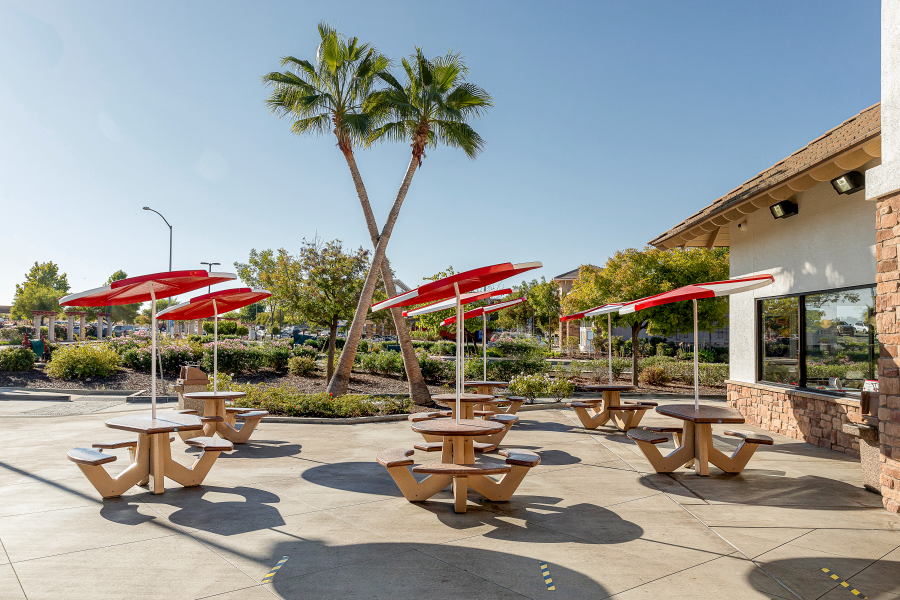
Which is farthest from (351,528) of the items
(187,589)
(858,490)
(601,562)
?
(858,490)

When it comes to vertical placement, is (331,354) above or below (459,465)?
above

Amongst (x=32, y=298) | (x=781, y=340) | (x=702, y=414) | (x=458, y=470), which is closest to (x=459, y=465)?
Result: (x=458, y=470)

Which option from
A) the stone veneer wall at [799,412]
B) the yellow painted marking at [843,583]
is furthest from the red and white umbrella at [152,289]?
the stone veneer wall at [799,412]

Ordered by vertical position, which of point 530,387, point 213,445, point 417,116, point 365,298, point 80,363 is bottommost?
point 530,387

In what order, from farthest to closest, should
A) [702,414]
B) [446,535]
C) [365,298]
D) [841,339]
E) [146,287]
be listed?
1. [365,298]
2. [841,339]
3. [702,414]
4. [146,287]
5. [446,535]

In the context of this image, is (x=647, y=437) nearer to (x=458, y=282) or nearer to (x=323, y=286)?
(x=458, y=282)

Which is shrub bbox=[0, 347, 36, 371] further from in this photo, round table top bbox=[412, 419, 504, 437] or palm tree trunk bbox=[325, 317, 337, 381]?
round table top bbox=[412, 419, 504, 437]

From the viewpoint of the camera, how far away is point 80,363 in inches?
722

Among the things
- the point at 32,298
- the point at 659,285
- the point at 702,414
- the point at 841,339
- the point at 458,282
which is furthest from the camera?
the point at 32,298

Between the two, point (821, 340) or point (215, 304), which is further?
point (215, 304)

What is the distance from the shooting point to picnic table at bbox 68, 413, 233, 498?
239 inches

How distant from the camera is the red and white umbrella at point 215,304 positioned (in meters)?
9.40

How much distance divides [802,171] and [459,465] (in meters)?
6.18

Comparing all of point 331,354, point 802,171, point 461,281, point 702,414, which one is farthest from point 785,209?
point 331,354
